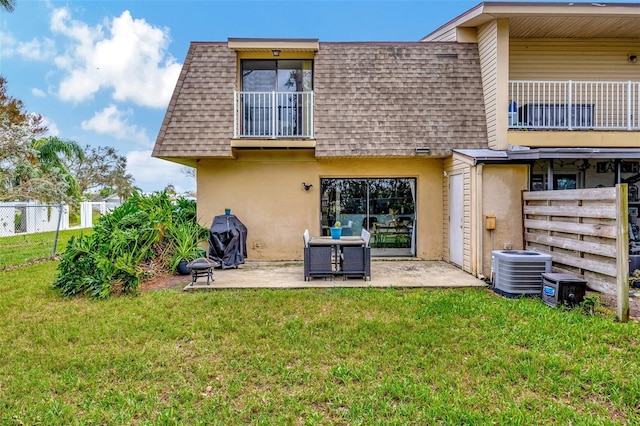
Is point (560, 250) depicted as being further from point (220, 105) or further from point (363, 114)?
point (220, 105)

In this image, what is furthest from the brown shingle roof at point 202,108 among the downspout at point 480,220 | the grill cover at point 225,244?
the downspout at point 480,220

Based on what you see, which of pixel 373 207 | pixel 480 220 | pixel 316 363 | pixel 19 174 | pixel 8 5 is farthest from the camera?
pixel 19 174

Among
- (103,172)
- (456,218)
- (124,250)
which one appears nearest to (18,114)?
(103,172)

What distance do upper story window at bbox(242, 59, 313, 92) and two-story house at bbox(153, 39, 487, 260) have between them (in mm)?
27

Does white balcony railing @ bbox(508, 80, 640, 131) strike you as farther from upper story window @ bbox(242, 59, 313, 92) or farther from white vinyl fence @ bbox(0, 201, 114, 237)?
white vinyl fence @ bbox(0, 201, 114, 237)

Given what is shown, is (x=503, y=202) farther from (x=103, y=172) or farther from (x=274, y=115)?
(x=103, y=172)

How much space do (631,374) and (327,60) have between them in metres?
8.80

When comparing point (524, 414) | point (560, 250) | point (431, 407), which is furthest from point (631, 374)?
point (560, 250)

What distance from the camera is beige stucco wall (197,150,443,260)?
955 centimetres

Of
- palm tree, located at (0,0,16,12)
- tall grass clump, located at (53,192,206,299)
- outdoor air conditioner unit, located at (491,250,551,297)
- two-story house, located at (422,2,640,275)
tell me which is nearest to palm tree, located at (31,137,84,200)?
palm tree, located at (0,0,16,12)

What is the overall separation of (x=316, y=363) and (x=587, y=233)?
450 cm

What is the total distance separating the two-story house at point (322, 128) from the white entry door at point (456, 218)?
25.7 inches

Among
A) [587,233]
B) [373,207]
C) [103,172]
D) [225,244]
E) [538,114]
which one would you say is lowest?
[225,244]

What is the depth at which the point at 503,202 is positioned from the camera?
7258mm
